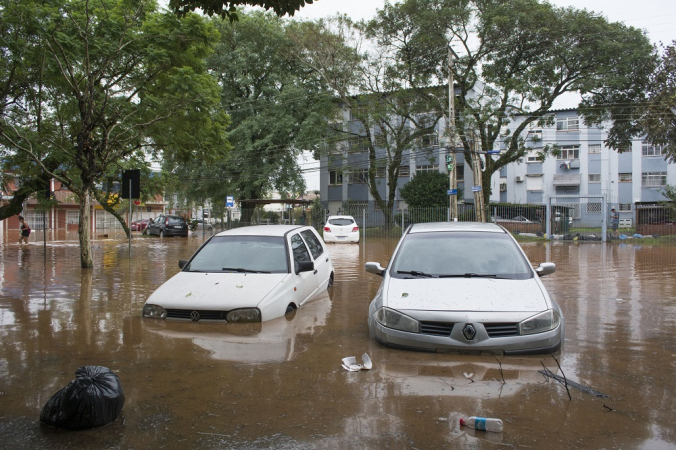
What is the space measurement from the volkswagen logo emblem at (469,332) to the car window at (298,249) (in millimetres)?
3579

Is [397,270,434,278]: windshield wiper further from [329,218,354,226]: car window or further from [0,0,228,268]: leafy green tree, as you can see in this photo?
[329,218,354,226]: car window

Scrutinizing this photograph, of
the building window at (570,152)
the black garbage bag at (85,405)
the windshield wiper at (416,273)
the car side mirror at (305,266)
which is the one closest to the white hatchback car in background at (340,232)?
the car side mirror at (305,266)

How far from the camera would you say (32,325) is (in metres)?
7.26

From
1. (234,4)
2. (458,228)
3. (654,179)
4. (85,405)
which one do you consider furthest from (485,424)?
(654,179)

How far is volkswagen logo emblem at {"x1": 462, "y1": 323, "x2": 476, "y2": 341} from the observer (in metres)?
4.95

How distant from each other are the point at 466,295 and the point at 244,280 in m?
3.20

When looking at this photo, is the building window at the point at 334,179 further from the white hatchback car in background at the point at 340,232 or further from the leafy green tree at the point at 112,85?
the leafy green tree at the point at 112,85

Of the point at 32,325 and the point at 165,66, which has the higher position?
the point at 165,66

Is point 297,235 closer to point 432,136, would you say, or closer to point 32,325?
point 32,325

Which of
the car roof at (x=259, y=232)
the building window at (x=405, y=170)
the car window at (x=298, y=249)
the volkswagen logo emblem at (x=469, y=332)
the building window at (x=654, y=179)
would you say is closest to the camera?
the volkswagen logo emblem at (x=469, y=332)

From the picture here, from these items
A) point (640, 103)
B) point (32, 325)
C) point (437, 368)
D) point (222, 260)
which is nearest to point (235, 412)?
point (437, 368)

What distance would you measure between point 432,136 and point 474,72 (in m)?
4.92

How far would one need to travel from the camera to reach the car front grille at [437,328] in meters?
5.06

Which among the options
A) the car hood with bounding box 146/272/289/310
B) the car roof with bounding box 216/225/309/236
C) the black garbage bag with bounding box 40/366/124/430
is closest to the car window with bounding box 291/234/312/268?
the car roof with bounding box 216/225/309/236
